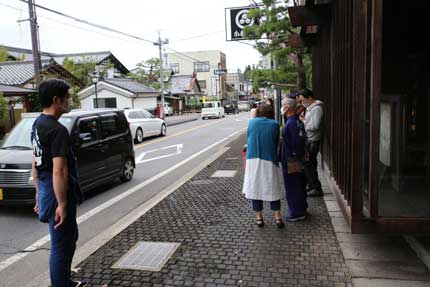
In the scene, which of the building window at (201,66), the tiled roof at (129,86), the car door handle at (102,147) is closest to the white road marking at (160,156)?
the car door handle at (102,147)

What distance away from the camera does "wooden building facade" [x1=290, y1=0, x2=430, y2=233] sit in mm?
3416

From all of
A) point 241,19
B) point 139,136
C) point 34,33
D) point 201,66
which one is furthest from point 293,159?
point 201,66

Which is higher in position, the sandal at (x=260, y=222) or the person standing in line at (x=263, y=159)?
the person standing in line at (x=263, y=159)

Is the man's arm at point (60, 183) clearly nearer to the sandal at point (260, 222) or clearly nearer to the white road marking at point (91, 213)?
the white road marking at point (91, 213)

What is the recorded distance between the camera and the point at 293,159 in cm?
499

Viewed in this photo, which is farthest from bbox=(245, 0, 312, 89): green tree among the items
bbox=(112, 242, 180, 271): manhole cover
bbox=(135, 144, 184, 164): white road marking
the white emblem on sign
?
bbox=(112, 242, 180, 271): manhole cover

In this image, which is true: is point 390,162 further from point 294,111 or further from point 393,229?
point 393,229

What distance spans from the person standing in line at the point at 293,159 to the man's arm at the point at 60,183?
9.73 feet

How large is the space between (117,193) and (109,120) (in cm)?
162

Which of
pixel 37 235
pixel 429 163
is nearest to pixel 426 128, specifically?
pixel 429 163

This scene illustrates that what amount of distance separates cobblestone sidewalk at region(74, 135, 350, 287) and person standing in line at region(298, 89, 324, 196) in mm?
324

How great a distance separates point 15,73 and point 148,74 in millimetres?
21801

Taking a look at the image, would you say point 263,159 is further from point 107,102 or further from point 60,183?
point 107,102

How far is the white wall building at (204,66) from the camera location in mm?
77750
